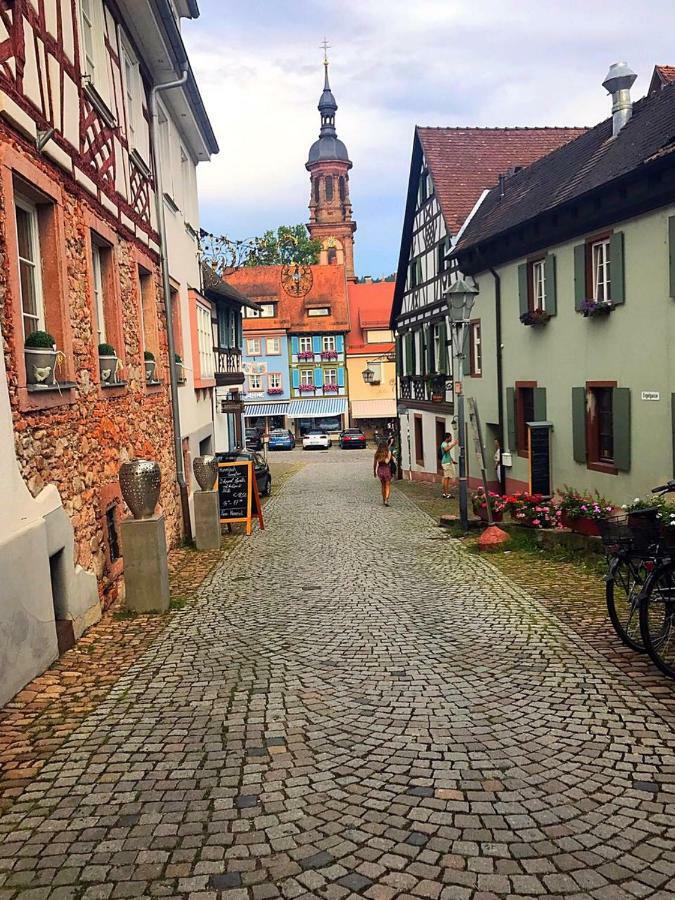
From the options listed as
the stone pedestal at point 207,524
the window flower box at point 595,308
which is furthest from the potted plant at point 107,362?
the window flower box at point 595,308

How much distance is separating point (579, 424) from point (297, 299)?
4584cm

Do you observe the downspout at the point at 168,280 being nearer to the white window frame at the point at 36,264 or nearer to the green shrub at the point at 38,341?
the white window frame at the point at 36,264

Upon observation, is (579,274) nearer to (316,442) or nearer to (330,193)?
(316,442)

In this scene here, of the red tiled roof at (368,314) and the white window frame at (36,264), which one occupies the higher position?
the red tiled roof at (368,314)

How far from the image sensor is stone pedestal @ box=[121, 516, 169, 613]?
797 centimetres

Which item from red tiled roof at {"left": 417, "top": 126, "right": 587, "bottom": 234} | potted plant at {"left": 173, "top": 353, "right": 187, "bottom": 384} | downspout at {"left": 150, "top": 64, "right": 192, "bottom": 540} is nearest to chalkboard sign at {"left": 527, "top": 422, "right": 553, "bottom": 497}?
downspout at {"left": 150, "top": 64, "right": 192, "bottom": 540}

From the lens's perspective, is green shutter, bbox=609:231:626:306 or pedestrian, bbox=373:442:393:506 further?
pedestrian, bbox=373:442:393:506

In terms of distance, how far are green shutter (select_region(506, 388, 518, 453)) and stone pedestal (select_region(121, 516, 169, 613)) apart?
11.2m

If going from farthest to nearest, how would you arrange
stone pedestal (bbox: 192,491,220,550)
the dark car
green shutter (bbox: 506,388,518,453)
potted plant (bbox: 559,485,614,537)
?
the dark car → green shutter (bbox: 506,388,518,453) → stone pedestal (bbox: 192,491,220,550) → potted plant (bbox: 559,485,614,537)

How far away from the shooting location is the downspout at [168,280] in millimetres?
12227

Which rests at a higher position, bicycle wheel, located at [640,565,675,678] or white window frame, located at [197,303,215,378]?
white window frame, located at [197,303,215,378]

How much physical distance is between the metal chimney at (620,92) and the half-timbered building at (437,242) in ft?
18.8

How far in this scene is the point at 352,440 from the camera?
50.7 m

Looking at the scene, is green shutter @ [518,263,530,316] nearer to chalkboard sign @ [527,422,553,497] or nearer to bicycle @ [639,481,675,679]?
chalkboard sign @ [527,422,553,497]
